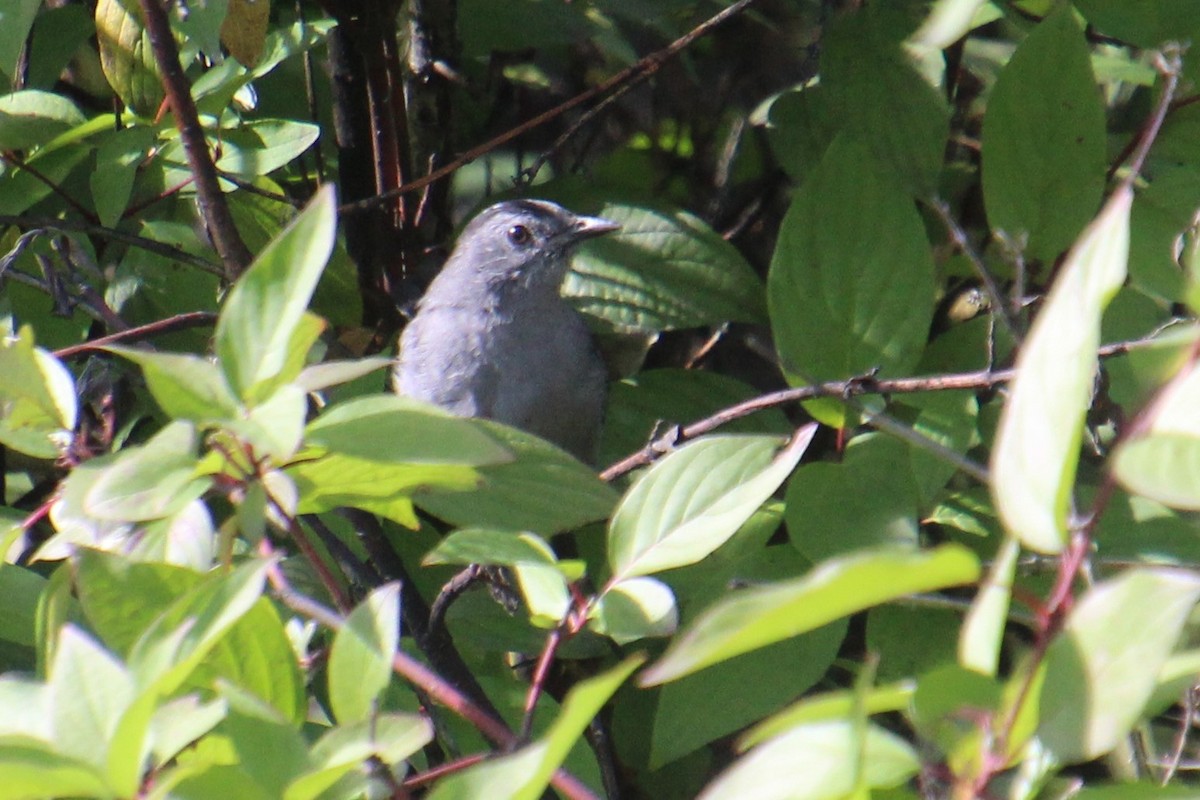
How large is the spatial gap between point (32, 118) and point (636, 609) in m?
1.71

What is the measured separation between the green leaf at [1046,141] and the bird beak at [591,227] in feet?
3.87

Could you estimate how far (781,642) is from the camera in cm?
208

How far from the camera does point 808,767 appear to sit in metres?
1.02

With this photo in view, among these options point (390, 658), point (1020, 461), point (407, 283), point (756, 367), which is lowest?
point (756, 367)

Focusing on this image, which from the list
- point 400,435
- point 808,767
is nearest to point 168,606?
point 400,435

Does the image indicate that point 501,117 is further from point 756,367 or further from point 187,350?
point 187,350

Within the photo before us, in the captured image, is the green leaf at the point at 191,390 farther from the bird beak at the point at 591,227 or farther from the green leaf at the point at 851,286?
the bird beak at the point at 591,227

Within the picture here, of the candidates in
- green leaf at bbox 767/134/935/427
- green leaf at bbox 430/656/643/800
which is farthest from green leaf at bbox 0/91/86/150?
green leaf at bbox 430/656/643/800

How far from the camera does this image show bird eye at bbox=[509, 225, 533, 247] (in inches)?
169

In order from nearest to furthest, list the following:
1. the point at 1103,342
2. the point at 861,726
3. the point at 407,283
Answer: the point at 861,726, the point at 1103,342, the point at 407,283

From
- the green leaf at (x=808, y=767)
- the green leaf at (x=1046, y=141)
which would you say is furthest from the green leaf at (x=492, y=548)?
the green leaf at (x=1046, y=141)

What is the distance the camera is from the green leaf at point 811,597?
0.90 m

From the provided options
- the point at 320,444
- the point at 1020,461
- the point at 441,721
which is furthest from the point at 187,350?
the point at 1020,461

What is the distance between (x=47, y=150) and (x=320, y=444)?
1.69m
